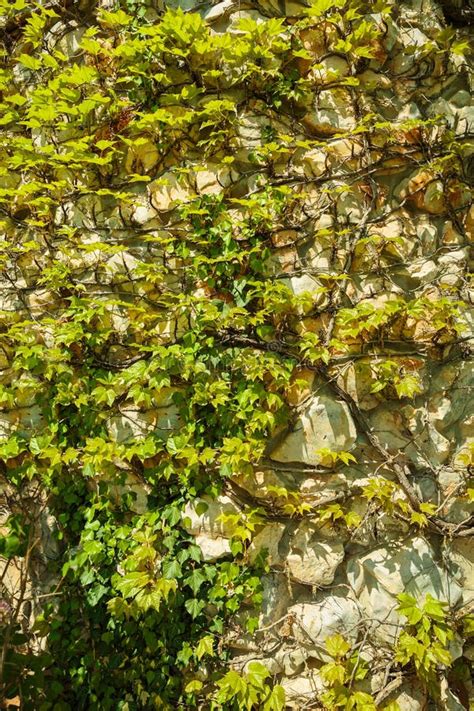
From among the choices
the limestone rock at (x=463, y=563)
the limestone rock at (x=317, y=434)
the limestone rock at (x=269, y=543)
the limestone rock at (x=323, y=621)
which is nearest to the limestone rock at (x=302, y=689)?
the limestone rock at (x=323, y=621)

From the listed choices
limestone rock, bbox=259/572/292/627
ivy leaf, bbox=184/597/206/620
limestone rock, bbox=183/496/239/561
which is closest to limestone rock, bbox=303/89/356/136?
limestone rock, bbox=183/496/239/561

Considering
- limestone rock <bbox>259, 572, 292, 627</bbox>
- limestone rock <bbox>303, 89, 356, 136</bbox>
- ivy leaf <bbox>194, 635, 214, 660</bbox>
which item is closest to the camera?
ivy leaf <bbox>194, 635, 214, 660</bbox>

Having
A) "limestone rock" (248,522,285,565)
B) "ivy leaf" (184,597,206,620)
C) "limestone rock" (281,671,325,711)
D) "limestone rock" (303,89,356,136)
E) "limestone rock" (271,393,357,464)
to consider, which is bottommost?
"limestone rock" (281,671,325,711)

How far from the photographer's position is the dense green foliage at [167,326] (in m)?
2.13

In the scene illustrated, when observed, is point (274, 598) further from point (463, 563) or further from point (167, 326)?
point (167, 326)

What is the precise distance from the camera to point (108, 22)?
2500 millimetres

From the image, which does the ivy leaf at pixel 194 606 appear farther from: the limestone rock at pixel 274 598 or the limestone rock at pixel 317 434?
the limestone rock at pixel 317 434

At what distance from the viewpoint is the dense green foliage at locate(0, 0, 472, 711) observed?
2131mm

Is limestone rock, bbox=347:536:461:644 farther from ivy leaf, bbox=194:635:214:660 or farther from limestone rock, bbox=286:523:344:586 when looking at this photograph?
ivy leaf, bbox=194:635:214:660

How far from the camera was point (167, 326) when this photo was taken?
2445 millimetres

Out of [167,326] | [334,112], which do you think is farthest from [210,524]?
[334,112]

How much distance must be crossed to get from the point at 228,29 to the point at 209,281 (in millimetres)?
1389

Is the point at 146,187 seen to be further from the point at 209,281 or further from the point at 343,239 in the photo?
the point at 343,239

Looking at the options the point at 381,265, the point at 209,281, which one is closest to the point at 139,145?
the point at 209,281
